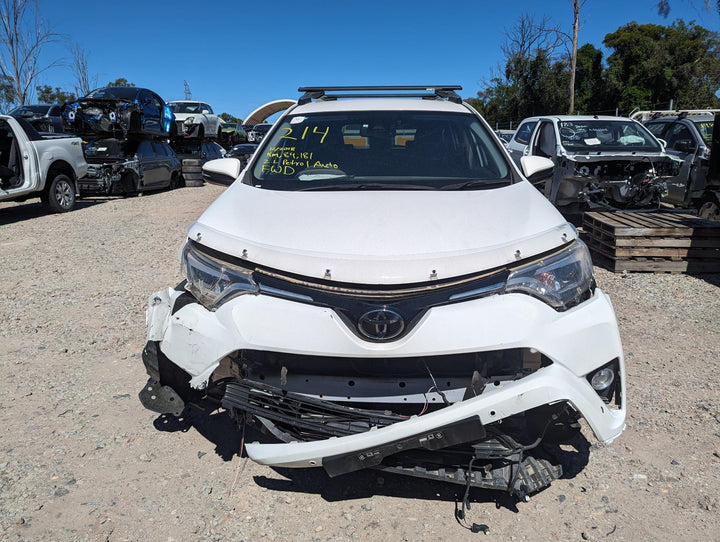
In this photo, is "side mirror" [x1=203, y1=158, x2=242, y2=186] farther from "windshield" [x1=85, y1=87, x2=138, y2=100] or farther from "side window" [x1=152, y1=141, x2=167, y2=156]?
"windshield" [x1=85, y1=87, x2=138, y2=100]

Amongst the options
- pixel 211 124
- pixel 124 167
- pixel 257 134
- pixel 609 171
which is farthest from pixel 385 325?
pixel 257 134

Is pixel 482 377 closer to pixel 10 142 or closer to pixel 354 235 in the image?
pixel 354 235

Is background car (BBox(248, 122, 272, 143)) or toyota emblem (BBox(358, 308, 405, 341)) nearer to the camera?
toyota emblem (BBox(358, 308, 405, 341))

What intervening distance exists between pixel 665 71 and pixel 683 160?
90.1 feet

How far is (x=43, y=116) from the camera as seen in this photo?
1761cm

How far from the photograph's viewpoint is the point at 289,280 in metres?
2.27

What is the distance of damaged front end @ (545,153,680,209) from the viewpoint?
27.6 feet

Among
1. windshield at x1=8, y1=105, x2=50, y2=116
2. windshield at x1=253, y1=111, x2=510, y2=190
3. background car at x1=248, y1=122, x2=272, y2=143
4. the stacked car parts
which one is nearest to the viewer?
windshield at x1=253, y1=111, x2=510, y2=190

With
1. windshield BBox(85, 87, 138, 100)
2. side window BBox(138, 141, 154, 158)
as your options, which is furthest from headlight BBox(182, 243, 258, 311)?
windshield BBox(85, 87, 138, 100)

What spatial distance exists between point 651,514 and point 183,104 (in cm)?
2291

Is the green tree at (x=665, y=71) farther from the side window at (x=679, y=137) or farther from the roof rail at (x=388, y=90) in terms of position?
the roof rail at (x=388, y=90)

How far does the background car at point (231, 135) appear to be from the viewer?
2350cm

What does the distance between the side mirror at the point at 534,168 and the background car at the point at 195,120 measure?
14.7 metres

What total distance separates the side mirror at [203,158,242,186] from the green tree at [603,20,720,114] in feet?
106
